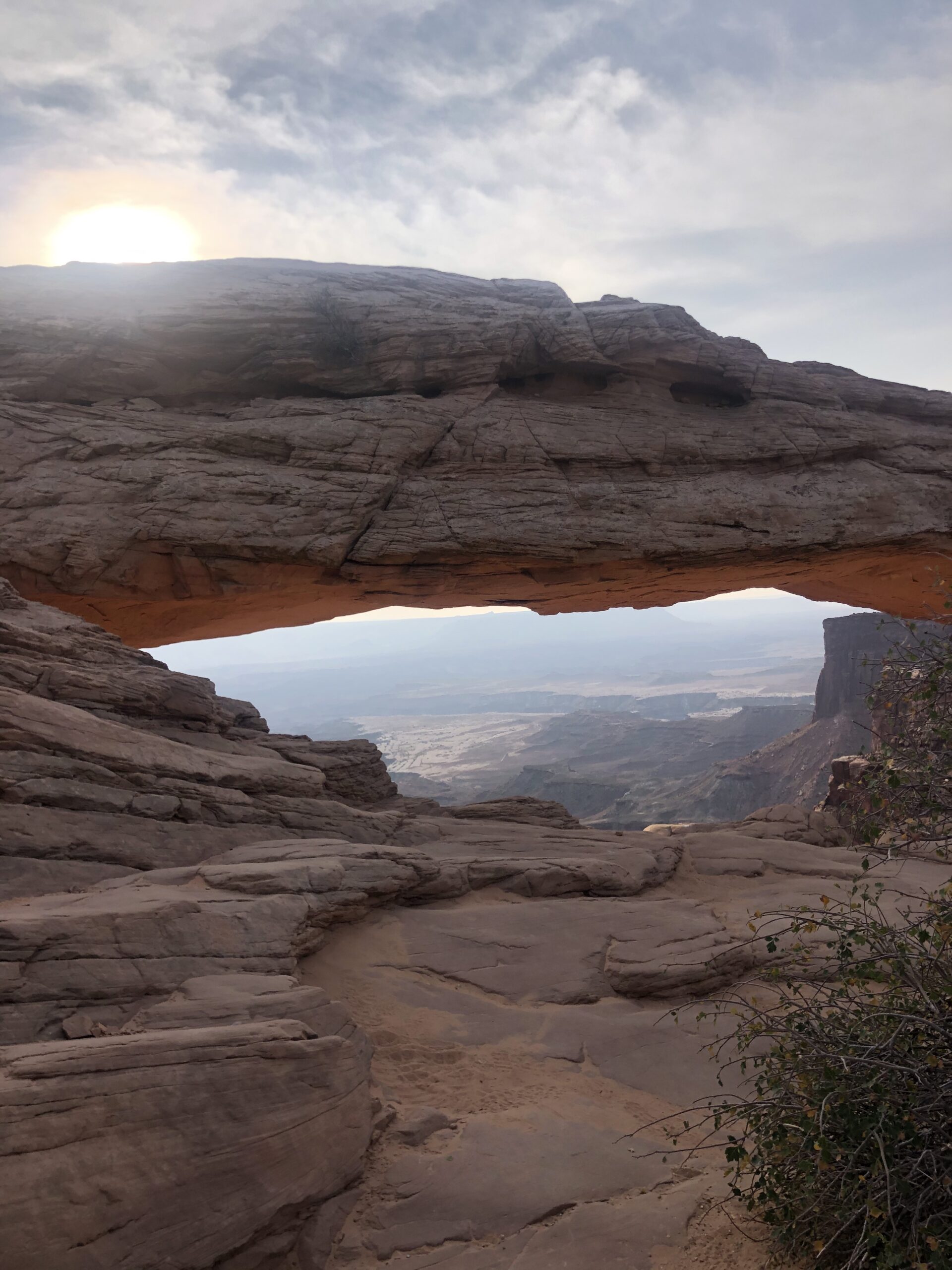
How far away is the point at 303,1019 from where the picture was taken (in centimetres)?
821

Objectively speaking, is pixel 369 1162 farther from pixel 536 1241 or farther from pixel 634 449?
pixel 634 449

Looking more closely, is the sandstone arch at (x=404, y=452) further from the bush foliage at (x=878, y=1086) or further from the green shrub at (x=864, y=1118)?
the green shrub at (x=864, y=1118)

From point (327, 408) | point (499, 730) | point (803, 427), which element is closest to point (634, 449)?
point (803, 427)

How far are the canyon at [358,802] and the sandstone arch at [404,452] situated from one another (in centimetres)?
10

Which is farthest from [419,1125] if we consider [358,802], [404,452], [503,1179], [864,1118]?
[404,452]

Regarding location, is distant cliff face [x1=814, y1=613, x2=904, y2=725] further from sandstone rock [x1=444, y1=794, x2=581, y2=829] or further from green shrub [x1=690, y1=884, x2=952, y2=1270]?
green shrub [x1=690, y1=884, x2=952, y2=1270]

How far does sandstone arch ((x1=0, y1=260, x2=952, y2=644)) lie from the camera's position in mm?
17688

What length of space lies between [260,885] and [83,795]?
2834 millimetres

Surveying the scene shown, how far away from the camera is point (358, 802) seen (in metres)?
17.1

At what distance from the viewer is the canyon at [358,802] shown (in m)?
6.74

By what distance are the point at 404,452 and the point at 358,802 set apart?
8.54m

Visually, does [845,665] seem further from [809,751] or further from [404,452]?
[404,452]

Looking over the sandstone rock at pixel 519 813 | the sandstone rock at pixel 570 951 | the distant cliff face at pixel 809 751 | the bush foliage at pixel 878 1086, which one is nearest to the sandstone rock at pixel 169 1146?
the bush foliage at pixel 878 1086

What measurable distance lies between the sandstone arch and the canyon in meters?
0.10
